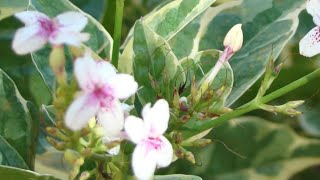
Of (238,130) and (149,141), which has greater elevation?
(149,141)

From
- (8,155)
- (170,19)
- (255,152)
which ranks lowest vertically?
(255,152)

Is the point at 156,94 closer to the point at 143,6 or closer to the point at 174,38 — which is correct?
the point at 174,38

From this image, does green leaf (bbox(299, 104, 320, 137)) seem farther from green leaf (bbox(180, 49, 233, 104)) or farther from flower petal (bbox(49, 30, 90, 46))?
A: flower petal (bbox(49, 30, 90, 46))

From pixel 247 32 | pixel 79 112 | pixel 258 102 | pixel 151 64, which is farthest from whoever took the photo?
pixel 247 32

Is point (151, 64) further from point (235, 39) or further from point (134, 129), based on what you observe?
point (134, 129)

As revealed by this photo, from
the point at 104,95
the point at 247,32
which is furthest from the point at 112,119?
the point at 247,32

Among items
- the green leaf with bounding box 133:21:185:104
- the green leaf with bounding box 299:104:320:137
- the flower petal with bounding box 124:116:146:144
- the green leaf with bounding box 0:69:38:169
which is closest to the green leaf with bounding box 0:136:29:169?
the green leaf with bounding box 0:69:38:169
